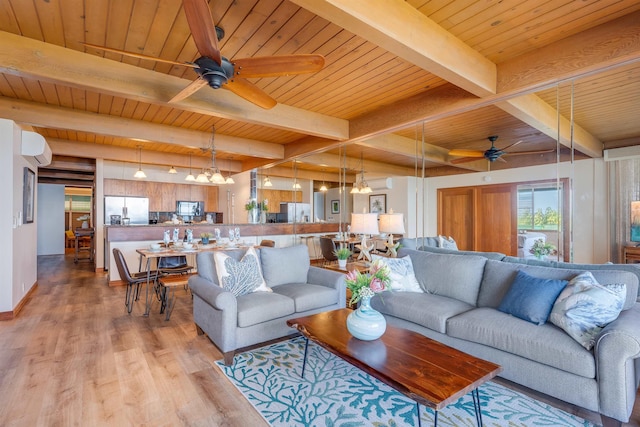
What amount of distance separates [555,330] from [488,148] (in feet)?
8.16

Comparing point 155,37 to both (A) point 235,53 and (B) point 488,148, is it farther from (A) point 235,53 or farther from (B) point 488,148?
A: (B) point 488,148

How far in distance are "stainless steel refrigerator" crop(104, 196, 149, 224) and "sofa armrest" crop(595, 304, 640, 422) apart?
344 inches

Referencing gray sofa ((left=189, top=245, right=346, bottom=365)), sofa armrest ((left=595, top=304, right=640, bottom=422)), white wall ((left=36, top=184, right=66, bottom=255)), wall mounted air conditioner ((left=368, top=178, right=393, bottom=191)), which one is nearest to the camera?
sofa armrest ((left=595, top=304, right=640, bottom=422))

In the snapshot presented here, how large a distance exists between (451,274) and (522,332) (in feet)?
3.10

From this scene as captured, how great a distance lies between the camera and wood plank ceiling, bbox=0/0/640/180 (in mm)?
2148

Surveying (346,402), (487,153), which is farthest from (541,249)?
(346,402)

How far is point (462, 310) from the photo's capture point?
267 cm

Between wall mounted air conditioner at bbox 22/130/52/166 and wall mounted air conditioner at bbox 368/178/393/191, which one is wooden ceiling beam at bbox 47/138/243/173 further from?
wall mounted air conditioner at bbox 368/178/393/191

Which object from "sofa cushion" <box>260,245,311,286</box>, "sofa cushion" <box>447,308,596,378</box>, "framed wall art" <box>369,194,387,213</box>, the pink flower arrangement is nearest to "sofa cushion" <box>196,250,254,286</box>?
"sofa cushion" <box>260,245,311,286</box>

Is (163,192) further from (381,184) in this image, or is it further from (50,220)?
(381,184)

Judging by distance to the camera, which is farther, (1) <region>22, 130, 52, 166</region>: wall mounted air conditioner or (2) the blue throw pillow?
(1) <region>22, 130, 52, 166</region>: wall mounted air conditioner

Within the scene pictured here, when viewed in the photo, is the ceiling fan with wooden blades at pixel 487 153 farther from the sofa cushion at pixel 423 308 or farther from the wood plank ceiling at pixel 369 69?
the sofa cushion at pixel 423 308

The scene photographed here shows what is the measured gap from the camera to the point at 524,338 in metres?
2.06

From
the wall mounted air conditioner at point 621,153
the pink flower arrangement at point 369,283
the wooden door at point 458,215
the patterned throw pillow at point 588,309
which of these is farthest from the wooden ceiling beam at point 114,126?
the patterned throw pillow at point 588,309
